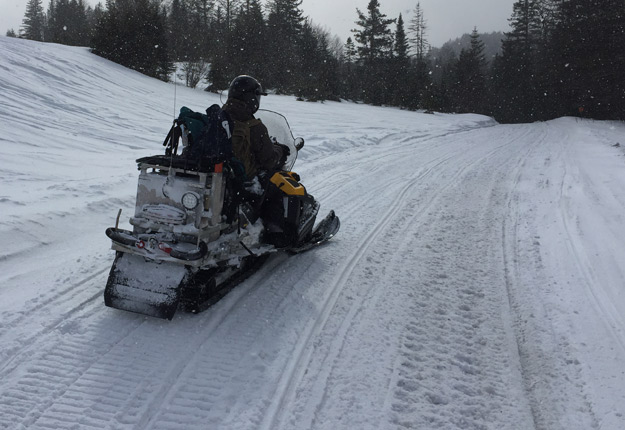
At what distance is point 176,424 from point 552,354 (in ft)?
8.10

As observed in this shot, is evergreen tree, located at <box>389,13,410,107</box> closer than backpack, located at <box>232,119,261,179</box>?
No

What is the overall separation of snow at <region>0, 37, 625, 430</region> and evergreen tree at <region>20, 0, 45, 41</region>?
2562 inches

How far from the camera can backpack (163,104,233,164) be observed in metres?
3.35

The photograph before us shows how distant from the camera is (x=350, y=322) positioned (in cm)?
350

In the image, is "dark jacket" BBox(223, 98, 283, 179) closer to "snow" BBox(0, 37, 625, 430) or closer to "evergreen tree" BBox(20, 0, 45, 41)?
"snow" BBox(0, 37, 625, 430)

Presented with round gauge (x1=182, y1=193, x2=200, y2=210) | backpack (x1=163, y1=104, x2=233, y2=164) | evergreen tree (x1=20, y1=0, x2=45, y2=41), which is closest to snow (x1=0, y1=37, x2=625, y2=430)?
round gauge (x1=182, y1=193, x2=200, y2=210)

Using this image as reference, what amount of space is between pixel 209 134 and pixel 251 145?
76 centimetres

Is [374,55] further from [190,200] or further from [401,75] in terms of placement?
[190,200]

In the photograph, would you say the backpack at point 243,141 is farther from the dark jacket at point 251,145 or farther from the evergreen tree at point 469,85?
the evergreen tree at point 469,85

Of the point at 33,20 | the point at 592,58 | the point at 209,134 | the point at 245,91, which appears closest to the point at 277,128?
the point at 245,91

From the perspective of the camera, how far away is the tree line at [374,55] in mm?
25188

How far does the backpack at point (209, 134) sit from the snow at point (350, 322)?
46.0 inches

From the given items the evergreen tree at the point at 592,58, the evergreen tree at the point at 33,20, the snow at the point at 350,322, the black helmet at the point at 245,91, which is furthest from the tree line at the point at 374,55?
the black helmet at the point at 245,91

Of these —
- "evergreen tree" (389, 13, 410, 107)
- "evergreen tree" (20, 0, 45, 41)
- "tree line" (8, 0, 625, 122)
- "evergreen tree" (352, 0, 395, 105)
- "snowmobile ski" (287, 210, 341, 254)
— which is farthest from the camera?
"evergreen tree" (20, 0, 45, 41)
